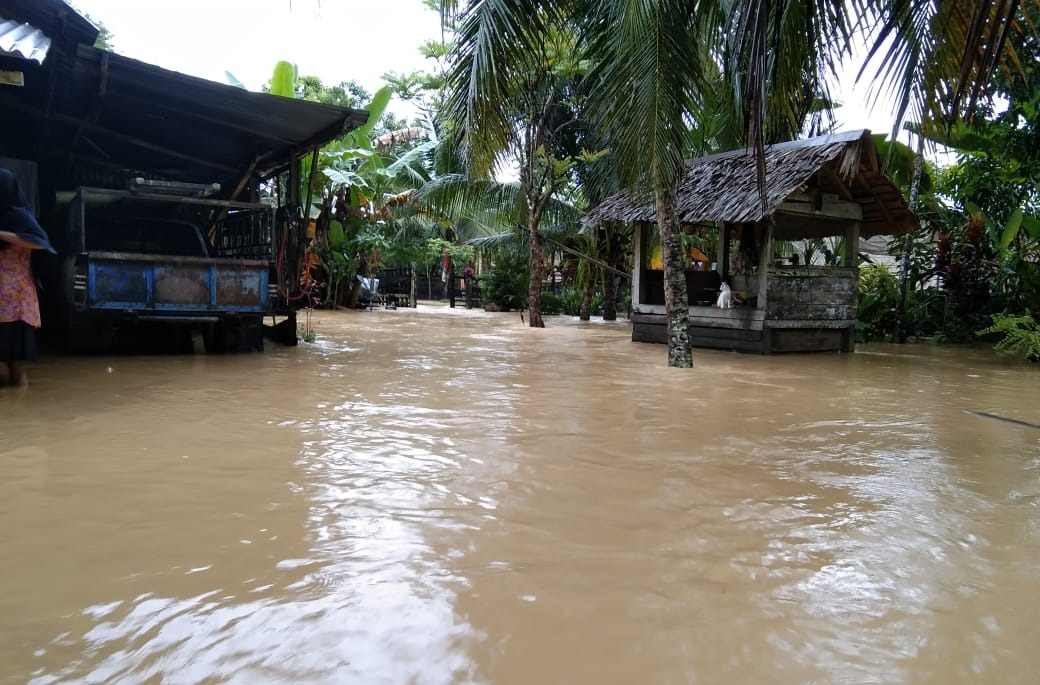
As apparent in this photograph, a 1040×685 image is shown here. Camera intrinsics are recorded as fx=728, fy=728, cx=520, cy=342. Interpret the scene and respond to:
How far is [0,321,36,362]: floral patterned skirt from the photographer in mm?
5457

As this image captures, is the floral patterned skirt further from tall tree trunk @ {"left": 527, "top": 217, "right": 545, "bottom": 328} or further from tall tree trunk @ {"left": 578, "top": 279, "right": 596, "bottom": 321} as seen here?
tall tree trunk @ {"left": 578, "top": 279, "right": 596, "bottom": 321}

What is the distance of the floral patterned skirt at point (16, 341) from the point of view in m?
5.46

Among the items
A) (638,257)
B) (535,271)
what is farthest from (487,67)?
(535,271)

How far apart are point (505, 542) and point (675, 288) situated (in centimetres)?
673

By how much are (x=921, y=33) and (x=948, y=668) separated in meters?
3.97

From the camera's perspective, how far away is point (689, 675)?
75.3 inches

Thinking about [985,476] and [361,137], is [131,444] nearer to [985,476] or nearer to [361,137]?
[985,476]

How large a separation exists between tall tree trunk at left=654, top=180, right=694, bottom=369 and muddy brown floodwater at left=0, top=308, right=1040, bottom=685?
3.14 meters

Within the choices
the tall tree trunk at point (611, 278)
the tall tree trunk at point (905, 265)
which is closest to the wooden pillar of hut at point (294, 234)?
the tall tree trunk at point (905, 265)

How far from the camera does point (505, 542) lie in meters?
2.82

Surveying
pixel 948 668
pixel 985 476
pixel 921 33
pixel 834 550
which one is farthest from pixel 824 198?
pixel 948 668

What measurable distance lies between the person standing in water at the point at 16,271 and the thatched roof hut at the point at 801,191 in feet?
25.3

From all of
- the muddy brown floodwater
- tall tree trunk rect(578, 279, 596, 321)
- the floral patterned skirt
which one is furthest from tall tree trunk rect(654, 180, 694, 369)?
tall tree trunk rect(578, 279, 596, 321)

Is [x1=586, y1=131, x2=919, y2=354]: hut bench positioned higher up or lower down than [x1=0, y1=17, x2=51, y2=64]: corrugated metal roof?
lower down
